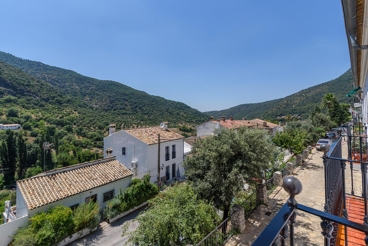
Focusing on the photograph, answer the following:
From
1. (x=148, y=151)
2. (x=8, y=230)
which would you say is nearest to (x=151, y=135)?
(x=148, y=151)

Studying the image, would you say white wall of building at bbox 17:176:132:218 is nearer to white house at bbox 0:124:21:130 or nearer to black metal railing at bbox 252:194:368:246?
black metal railing at bbox 252:194:368:246

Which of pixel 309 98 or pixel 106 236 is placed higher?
pixel 309 98

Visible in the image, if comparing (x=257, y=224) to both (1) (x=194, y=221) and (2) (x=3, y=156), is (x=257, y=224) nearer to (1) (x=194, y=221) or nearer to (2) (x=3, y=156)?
(1) (x=194, y=221)

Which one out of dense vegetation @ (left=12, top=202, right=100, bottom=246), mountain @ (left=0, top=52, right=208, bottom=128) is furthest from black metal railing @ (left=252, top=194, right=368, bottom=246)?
mountain @ (left=0, top=52, right=208, bottom=128)

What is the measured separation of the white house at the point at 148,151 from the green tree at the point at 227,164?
9290 mm

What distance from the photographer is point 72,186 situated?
13.0 m

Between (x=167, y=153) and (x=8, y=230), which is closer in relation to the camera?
(x=8, y=230)

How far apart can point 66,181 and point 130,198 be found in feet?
15.1

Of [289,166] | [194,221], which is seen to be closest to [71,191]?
[194,221]

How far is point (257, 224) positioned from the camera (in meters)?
8.76

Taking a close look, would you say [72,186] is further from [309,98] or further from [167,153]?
[309,98]

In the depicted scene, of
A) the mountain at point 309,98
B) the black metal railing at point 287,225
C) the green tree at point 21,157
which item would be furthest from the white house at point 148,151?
the mountain at point 309,98

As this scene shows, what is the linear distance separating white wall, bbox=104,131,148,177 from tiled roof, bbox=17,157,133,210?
113 inches

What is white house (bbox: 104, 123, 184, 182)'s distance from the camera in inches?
763
